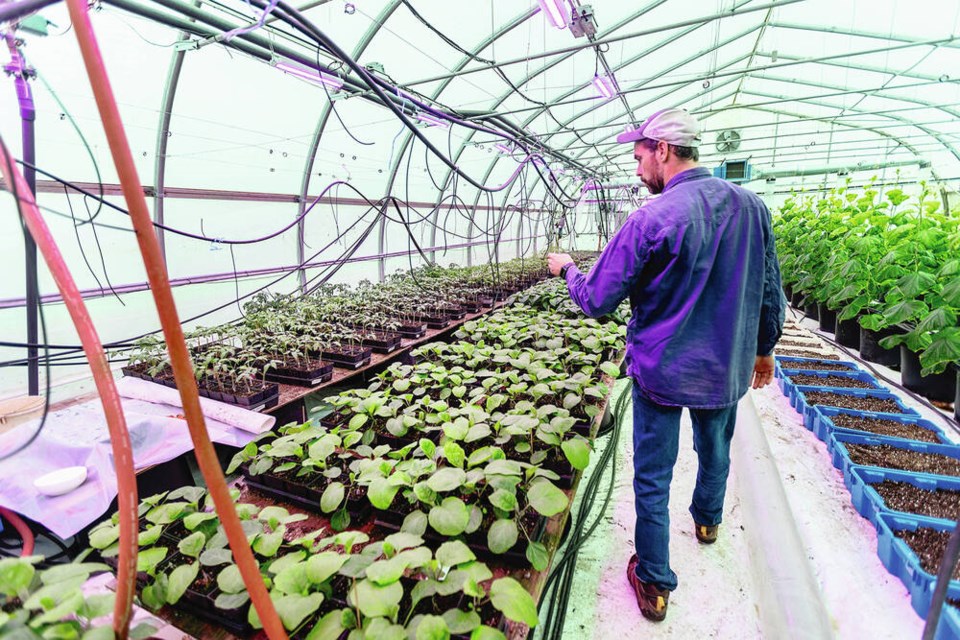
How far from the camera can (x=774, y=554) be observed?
172cm

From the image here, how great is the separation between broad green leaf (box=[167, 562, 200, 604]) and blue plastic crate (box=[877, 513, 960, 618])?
2.21 m

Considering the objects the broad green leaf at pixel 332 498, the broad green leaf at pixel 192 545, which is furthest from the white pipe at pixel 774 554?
the broad green leaf at pixel 192 545

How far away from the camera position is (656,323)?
61.7 inches

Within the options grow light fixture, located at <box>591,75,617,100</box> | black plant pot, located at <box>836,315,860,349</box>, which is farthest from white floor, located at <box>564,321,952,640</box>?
grow light fixture, located at <box>591,75,617,100</box>

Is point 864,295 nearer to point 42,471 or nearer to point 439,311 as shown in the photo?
point 439,311

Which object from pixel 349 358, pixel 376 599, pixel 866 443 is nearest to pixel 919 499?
pixel 866 443

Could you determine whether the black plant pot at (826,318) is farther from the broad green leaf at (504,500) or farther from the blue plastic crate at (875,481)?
the broad green leaf at (504,500)

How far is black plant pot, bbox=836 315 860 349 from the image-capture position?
14.3ft

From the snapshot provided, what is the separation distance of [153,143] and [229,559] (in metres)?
4.64

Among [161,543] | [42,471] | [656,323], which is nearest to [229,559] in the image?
[161,543]

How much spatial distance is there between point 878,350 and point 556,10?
12.9ft

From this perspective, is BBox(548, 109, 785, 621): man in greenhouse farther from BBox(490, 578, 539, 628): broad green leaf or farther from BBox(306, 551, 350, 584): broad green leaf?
BBox(306, 551, 350, 584): broad green leaf

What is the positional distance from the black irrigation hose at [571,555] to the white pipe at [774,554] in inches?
25.2

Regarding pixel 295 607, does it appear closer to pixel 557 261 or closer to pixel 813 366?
pixel 557 261
